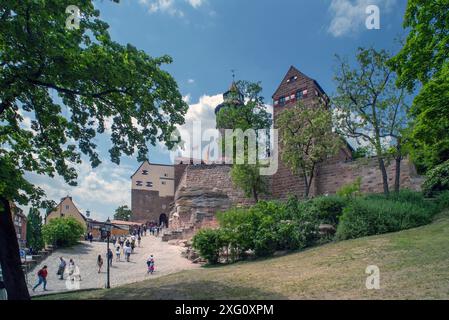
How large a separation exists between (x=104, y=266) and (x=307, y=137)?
18.8m

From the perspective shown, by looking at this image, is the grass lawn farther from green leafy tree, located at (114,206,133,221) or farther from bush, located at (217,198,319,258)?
green leafy tree, located at (114,206,133,221)

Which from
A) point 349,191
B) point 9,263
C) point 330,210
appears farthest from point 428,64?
point 9,263

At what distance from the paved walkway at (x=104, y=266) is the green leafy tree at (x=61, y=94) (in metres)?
7.97

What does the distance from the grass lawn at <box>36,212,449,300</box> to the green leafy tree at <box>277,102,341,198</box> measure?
14.8m

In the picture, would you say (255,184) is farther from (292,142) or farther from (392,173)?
(392,173)

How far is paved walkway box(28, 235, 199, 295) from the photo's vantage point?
59.5ft

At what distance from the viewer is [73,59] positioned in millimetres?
8070

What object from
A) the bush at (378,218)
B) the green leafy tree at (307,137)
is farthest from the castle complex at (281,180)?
the bush at (378,218)

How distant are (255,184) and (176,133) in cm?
2387

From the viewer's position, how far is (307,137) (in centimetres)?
3002

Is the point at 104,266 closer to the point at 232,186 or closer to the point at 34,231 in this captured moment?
the point at 232,186

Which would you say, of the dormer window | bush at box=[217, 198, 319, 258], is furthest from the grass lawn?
the dormer window

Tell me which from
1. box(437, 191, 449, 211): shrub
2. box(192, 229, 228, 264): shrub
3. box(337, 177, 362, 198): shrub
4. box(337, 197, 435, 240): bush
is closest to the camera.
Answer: box(337, 197, 435, 240): bush
